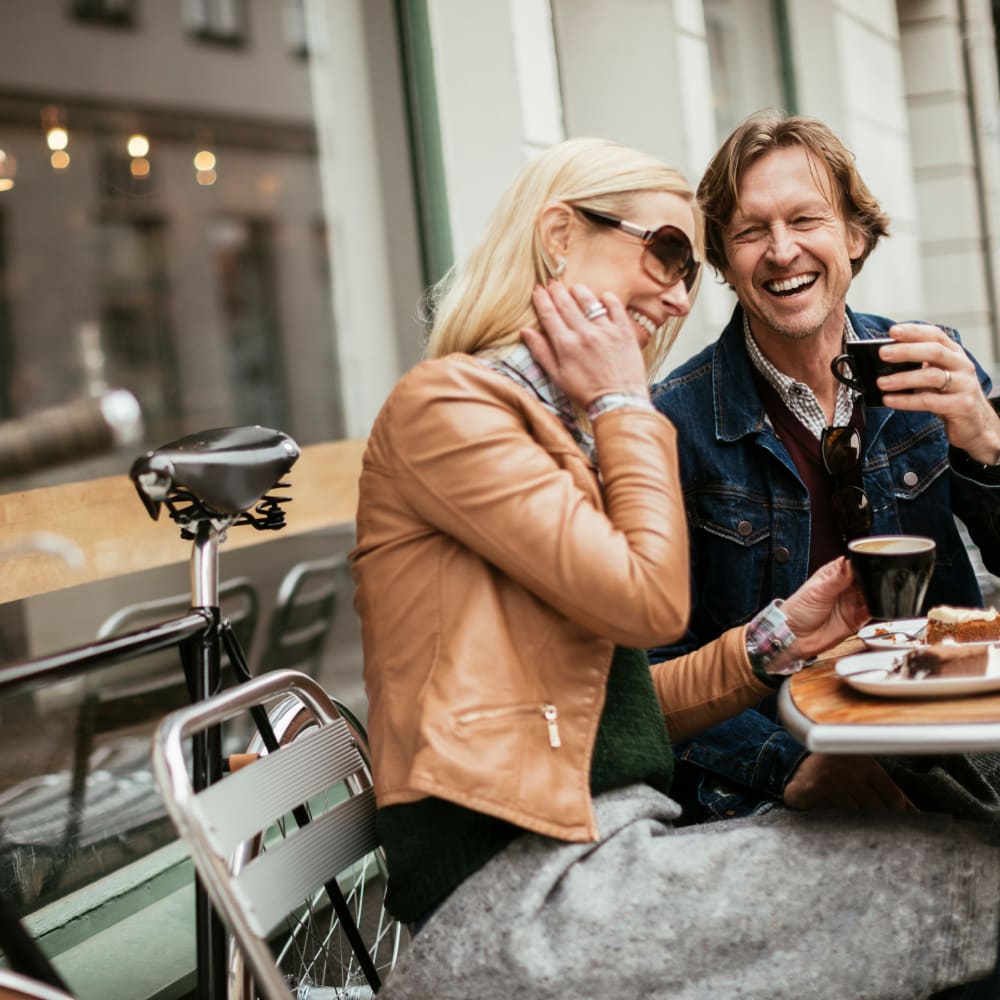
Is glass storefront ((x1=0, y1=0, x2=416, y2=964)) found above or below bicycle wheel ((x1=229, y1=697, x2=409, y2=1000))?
above

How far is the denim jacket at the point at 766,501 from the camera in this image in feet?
8.35

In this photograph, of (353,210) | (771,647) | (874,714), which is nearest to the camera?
(874,714)

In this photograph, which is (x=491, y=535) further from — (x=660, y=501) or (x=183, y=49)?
(x=183, y=49)

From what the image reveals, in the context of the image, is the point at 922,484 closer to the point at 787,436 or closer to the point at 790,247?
the point at 787,436

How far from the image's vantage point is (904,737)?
152cm

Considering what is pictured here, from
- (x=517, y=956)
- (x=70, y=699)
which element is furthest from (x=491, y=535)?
(x=70, y=699)

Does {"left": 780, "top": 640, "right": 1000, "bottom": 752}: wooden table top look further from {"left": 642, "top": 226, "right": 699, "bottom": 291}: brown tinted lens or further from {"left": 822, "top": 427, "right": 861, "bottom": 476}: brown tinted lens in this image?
{"left": 822, "top": 427, "right": 861, "bottom": 476}: brown tinted lens

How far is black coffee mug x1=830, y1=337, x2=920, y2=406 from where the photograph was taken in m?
2.27

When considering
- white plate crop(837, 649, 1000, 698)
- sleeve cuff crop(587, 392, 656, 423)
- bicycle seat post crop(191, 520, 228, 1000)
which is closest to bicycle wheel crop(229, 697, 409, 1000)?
bicycle seat post crop(191, 520, 228, 1000)

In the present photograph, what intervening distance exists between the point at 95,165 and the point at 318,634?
182cm

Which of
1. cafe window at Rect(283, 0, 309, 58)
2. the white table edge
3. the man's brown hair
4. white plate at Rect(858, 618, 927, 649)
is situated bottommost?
the white table edge

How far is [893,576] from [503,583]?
1.82ft

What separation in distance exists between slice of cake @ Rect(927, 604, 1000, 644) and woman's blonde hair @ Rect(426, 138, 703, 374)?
76cm

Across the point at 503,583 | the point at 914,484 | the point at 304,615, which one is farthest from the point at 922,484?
the point at 304,615
